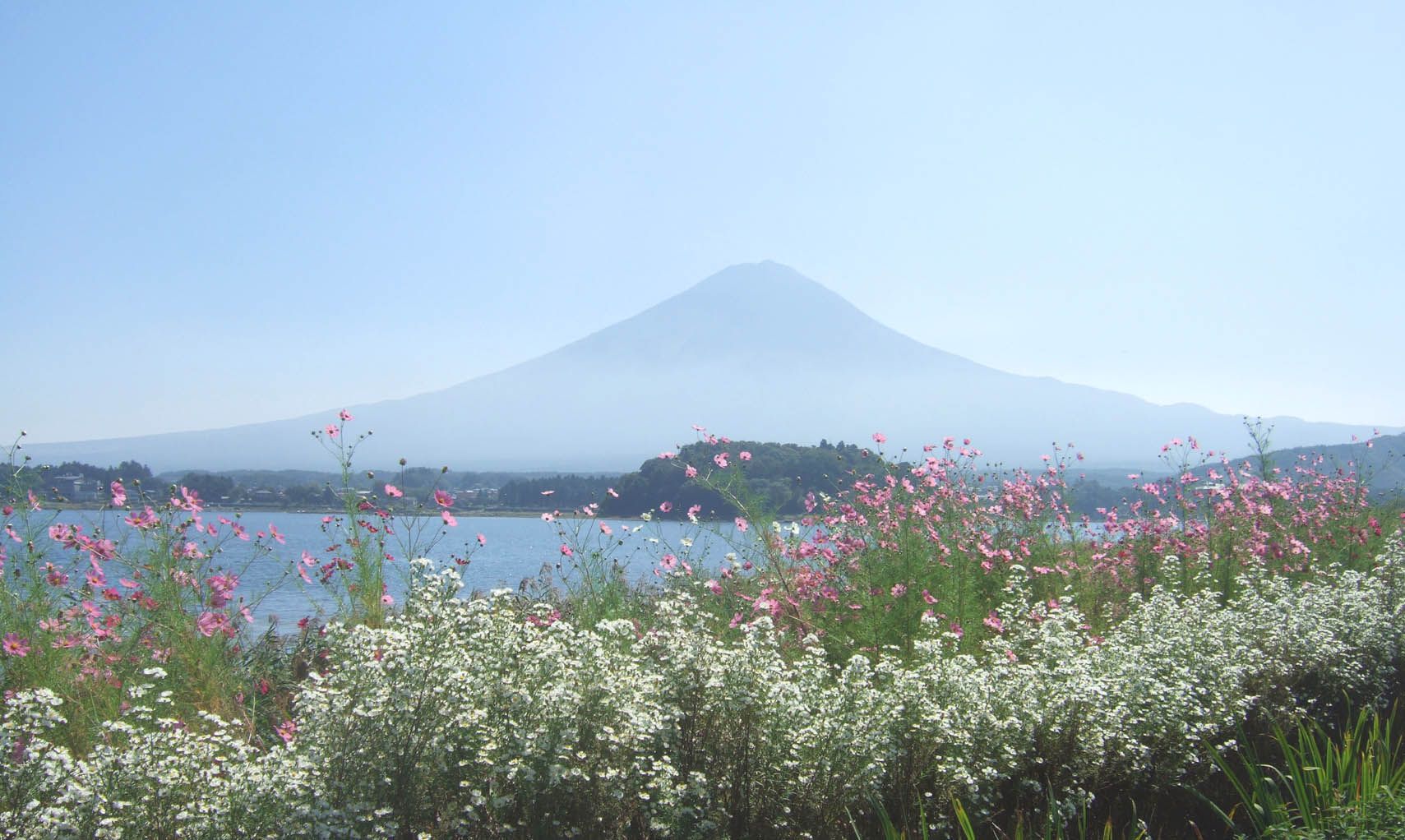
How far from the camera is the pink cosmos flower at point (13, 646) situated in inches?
149

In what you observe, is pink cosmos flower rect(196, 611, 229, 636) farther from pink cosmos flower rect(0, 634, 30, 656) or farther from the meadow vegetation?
pink cosmos flower rect(0, 634, 30, 656)

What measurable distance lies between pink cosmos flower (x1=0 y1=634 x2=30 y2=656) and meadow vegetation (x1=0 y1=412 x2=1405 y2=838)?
28 mm

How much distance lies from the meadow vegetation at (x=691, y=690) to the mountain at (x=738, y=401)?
5683 centimetres

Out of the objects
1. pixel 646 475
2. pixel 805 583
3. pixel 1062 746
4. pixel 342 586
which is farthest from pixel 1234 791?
pixel 646 475

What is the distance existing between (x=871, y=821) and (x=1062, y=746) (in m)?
0.77

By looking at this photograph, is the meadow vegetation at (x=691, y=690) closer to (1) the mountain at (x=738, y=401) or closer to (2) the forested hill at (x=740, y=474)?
(2) the forested hill at (x=740, y=474)

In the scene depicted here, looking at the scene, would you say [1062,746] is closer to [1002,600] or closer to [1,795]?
[1002,600]

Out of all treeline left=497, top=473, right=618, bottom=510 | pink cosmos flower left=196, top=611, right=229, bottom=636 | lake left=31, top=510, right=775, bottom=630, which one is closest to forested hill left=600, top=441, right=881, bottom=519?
lake left=31, top=510, right=775, bottom=630

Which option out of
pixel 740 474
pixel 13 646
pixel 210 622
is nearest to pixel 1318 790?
pixel 740 474

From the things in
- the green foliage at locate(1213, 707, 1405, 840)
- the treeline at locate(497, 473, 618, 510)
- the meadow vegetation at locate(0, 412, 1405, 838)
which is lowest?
the green foliage at locate(1213, 707, 1405, 840)

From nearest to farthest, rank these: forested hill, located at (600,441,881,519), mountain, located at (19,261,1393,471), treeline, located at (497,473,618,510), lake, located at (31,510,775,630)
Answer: lake, located at (31,510,775,630), forested hill, located at (600,441,881,519), treeline, located at (497,473,618,510), mountain, located at (19,261,1393,471)

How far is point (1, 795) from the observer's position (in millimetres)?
2326

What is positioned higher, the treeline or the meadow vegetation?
the treeline

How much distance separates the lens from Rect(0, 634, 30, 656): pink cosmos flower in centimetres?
378
